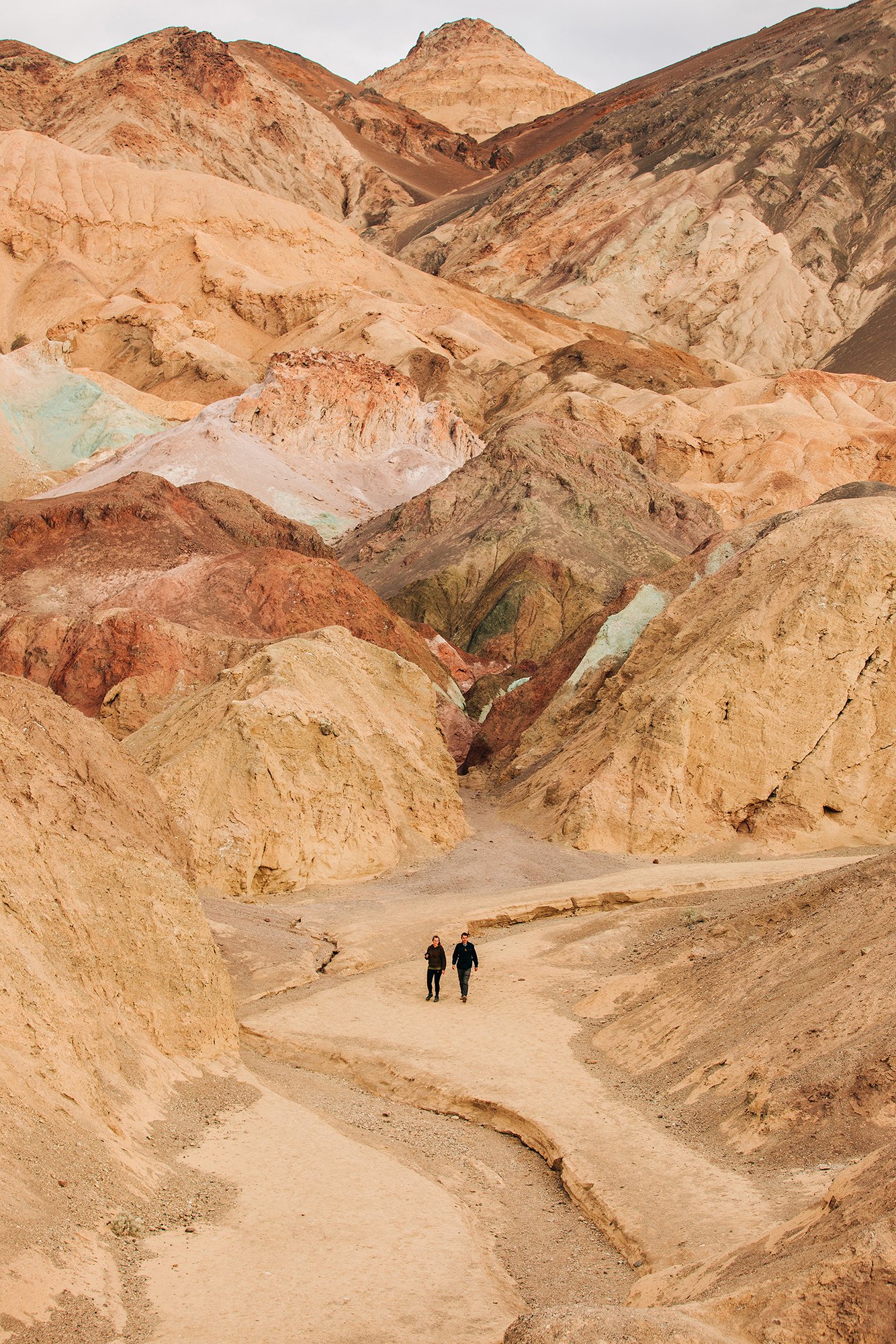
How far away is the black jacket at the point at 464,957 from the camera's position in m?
15.6

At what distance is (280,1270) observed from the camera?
25.9ft

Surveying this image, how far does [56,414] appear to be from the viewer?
61656mm

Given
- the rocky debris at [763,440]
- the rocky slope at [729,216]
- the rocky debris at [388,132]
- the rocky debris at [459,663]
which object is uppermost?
the rocky debris at [388,132]

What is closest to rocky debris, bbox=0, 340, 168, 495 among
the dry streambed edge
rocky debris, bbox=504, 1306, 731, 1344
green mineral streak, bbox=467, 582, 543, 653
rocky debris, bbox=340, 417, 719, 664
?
rocky debris, bbox=340, 417, 719, 664

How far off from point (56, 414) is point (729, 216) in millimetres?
62804

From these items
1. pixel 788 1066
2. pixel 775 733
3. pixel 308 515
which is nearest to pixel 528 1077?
pixel 788 1066

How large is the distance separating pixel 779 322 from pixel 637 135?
37.3 metres

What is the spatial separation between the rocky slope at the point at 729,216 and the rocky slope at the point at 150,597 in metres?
62.9

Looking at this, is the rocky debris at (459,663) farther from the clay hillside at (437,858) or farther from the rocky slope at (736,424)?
the rocky slope at (736,424)

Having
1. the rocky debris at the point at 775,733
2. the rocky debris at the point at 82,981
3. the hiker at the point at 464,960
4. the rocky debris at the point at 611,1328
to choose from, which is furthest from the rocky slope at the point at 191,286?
the rocky debris at the point at 611,1328

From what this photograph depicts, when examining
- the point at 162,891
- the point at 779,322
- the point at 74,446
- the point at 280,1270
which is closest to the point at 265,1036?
the point at 162,891

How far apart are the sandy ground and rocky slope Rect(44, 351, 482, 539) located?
38870 millimetres

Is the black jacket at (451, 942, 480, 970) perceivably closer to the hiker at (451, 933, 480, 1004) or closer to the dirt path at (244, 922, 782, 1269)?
the hiker at (451, 933, 480, 1004)

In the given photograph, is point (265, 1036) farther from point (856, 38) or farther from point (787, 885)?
point (856, 38)
